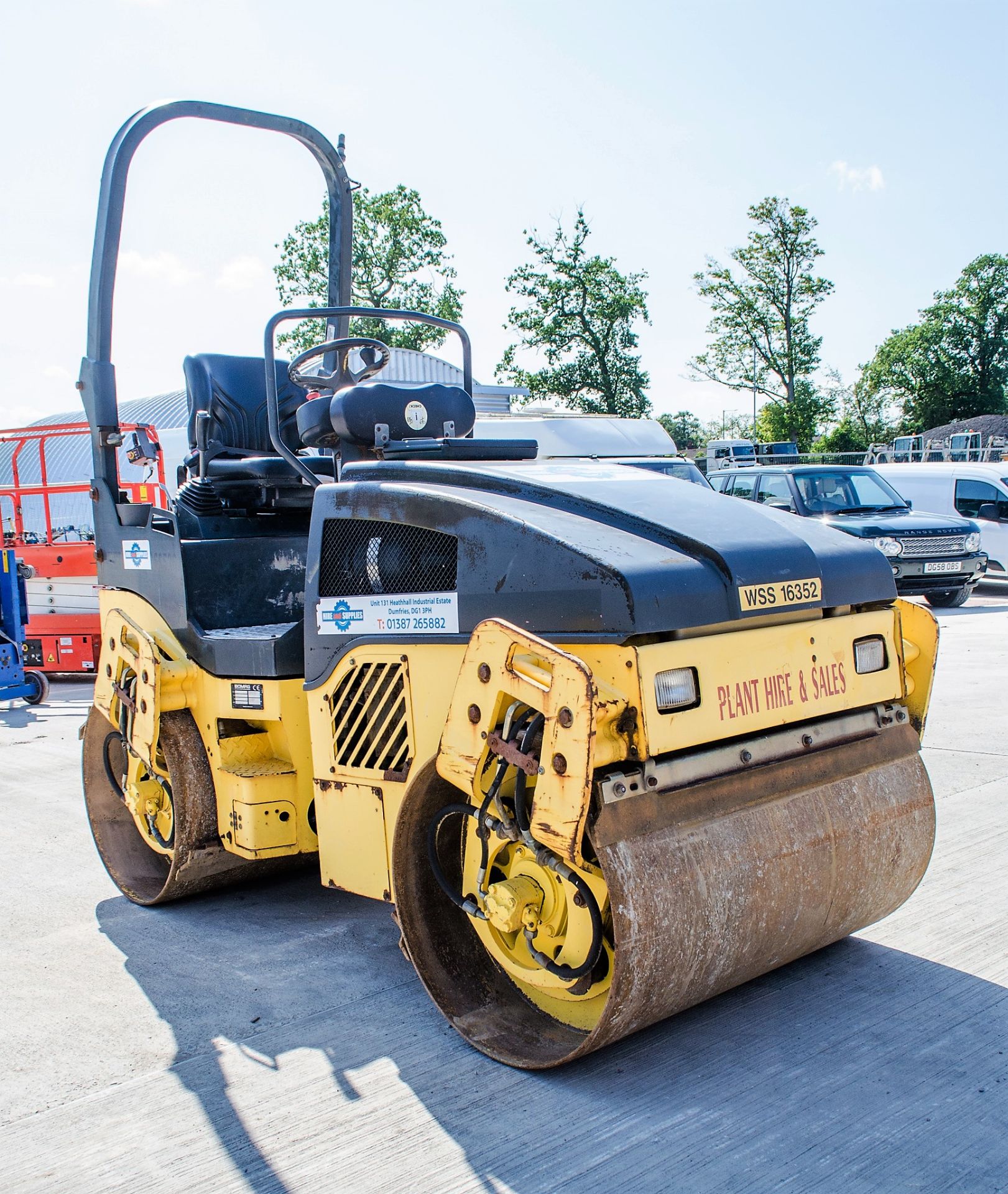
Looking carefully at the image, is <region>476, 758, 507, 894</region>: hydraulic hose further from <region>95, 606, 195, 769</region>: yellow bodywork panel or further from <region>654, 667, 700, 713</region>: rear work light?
<region>95, 606, 195, 769</region>: yellow bodywork panel

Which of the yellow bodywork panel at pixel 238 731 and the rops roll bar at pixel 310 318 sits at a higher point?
the rops roll bar at pixel 310 318

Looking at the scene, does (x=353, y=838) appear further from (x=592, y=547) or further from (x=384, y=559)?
(x=592, y=547)

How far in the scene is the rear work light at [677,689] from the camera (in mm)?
2672

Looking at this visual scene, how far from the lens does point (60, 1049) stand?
10.4 feet

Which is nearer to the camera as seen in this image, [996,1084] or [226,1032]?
[996,1084]

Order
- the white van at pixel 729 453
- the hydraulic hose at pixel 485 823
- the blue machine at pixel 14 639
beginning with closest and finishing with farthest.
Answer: the hydraulic hose at pixel 485 823 → the blue machine at pixel 14 639 → the white van at pixel 729 453

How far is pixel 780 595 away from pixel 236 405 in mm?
2752

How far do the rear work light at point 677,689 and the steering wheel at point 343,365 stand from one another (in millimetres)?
2096

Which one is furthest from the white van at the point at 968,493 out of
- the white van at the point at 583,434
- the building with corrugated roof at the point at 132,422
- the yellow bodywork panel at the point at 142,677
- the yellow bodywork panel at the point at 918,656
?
the yellow bodywork panel at the point at 142,677

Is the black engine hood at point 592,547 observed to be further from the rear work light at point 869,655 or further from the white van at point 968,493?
the white van at point 968,493

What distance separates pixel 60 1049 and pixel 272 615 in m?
1.73

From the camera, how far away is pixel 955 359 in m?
56.9

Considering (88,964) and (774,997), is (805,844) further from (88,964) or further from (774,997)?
(88,964)

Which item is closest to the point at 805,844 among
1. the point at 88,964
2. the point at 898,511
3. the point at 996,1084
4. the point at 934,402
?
the point at 996,1084
